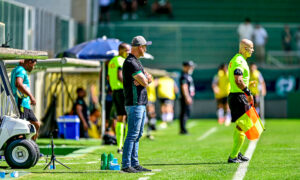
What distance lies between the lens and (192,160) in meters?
12.4

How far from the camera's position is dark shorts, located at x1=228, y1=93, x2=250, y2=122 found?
1178 cm

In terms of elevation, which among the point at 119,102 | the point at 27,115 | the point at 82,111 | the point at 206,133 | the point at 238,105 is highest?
the point at 238,105

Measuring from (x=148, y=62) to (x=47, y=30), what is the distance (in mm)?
7383

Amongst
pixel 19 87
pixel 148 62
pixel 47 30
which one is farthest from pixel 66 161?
pixel 148 62

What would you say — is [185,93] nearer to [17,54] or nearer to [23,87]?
[23,87]

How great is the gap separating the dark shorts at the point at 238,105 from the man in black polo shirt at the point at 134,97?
78.0 inches

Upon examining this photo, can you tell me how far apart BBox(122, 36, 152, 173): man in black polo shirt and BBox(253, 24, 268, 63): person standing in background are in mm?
19478

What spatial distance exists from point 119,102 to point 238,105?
2.97m

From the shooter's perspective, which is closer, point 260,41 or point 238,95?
point 238,95

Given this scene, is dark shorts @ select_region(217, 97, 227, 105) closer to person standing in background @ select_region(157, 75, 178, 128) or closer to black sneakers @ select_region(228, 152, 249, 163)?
person standing in background @ select_region(157, 75, 178, 128)

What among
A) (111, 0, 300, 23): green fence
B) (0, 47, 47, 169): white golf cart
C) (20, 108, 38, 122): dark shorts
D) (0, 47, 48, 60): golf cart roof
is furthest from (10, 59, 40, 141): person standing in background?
(111, 0, 300, 23): green fence

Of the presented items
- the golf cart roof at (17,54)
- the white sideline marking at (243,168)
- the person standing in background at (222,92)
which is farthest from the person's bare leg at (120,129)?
the person standing in background at (222,92)

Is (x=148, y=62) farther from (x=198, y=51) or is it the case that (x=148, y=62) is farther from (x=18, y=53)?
(x=18, y=53)

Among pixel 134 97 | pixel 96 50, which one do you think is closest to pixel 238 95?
pixel 134 97
